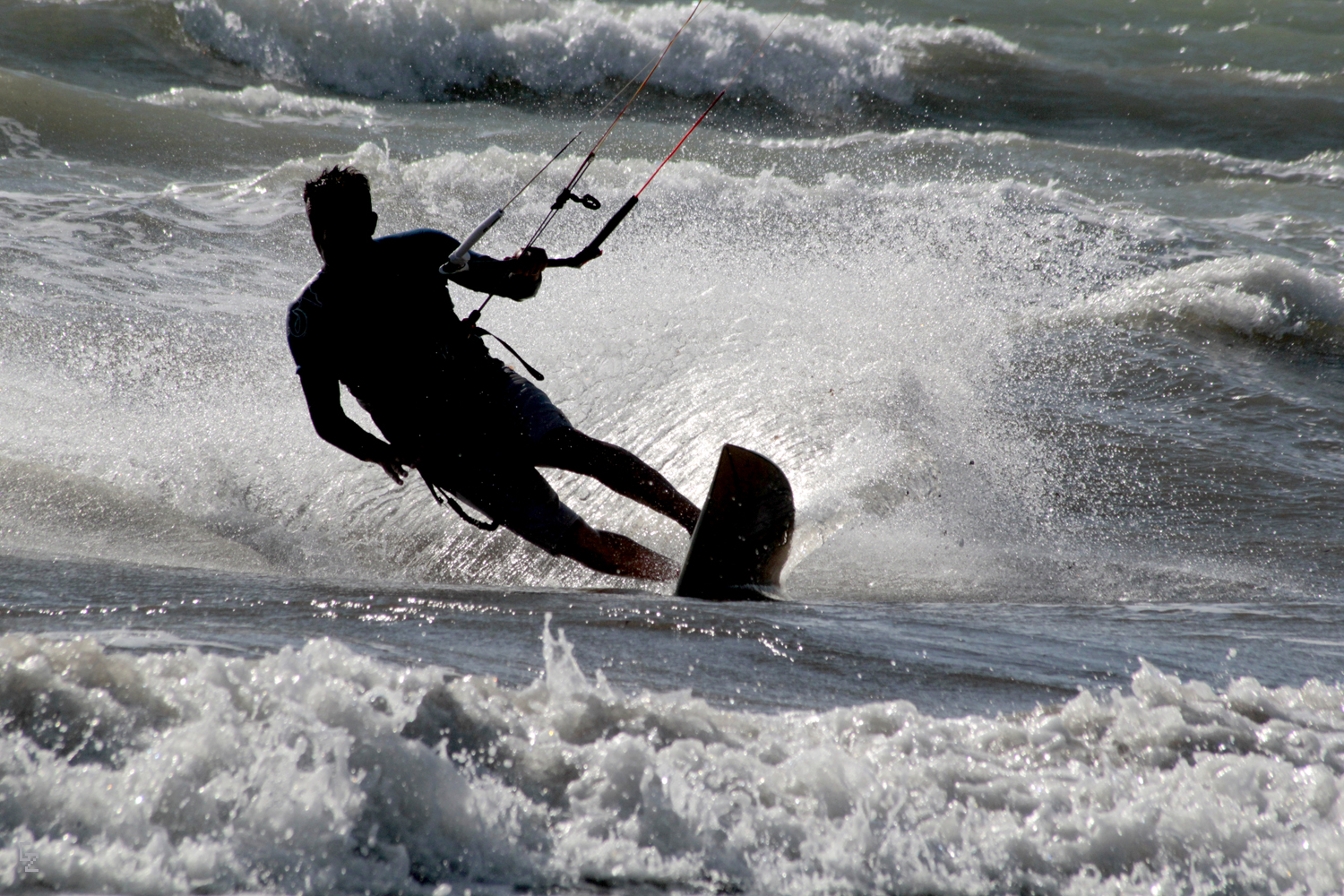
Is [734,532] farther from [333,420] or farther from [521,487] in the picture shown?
[333,420]

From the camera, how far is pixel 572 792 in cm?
212

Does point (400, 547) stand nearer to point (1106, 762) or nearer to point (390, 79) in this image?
point (1106, 762)

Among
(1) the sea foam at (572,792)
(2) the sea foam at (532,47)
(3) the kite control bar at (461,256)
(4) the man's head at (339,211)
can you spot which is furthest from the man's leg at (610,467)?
(2) the sea foam at (532,47)

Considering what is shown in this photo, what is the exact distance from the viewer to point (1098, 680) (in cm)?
295

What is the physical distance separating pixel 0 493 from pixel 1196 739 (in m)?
5.47

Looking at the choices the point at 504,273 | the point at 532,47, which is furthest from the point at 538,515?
the point at 532,47

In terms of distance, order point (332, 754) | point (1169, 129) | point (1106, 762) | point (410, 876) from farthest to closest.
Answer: point (1169, 129), point (1106, 762), point (332, 754), point (410, 876)

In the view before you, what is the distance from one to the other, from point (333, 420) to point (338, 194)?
77 cm

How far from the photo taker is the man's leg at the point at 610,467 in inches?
163

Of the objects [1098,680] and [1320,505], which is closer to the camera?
[1098,680]

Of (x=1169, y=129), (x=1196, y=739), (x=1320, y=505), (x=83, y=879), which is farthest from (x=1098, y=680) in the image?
(x=1169, y=129)

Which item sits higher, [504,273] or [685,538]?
[504,273]

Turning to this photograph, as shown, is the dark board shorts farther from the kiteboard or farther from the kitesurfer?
the kiteboard

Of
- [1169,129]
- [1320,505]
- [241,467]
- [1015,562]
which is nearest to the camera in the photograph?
[1015,562]
